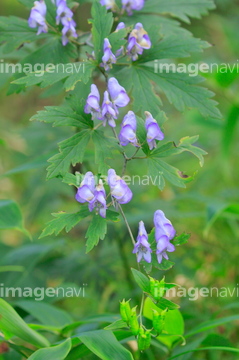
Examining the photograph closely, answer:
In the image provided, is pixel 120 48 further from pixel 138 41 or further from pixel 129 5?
pixel 129 5

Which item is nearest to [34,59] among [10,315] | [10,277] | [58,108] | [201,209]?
[58,108]

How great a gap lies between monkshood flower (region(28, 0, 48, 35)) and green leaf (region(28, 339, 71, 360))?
31.3 inches

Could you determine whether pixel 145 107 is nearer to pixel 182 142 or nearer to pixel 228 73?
pixel 182 142

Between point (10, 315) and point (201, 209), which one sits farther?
point (201, 209)

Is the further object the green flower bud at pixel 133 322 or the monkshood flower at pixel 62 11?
the monkshood flower at pixel 62 11

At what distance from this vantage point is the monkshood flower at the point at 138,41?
122 centimetres

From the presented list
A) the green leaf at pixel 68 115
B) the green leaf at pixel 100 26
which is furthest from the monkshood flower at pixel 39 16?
the green leaf at pixel 68 115

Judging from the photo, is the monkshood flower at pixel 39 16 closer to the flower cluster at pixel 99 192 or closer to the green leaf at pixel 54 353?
the flower cluster at pixel 99 192

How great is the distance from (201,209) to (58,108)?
71.1 inches

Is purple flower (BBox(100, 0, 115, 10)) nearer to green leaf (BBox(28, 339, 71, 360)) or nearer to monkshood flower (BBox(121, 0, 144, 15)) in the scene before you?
monkshood flower (BBox(121, 0, 144, 15))

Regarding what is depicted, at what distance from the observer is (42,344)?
49.1 inches

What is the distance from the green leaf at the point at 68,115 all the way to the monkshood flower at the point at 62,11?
0.27 meters

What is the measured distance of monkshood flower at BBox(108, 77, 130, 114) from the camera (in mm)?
1120

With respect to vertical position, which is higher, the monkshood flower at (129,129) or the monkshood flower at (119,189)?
the monkshood flower at (129,129)
